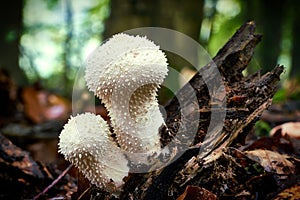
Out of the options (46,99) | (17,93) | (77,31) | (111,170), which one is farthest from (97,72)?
(77,31)

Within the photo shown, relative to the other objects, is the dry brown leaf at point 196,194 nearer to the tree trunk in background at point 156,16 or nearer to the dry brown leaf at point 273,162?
the dry brown leaf at point 273,162

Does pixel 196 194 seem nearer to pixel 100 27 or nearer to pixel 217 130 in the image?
pixel 217 130

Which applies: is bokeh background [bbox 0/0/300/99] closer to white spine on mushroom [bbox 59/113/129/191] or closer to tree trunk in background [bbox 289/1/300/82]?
tree trunk in background [bbox 289/1/300/82]

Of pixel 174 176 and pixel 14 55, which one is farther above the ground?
pixel 14 55

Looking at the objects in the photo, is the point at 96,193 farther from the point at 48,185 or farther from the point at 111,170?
the point at 48,185

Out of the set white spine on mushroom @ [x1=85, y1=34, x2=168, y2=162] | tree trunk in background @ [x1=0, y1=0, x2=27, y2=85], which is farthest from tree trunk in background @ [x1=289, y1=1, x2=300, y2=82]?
Result: white spine on mushroom @ [x1=85, y1=34, x2=168, y2=162]

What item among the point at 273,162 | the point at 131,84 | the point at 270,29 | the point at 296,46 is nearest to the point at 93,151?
the point at 131,84
